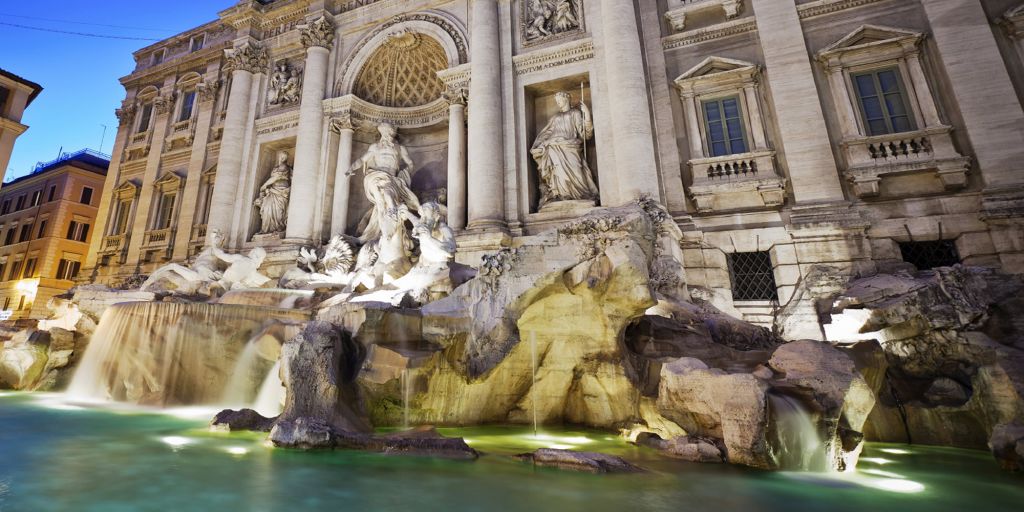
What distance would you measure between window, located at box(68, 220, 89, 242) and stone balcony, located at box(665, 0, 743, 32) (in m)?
32.6

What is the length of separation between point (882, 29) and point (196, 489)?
44.6 ft

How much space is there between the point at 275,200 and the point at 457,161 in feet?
22.3

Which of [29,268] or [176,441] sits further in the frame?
[29,268]

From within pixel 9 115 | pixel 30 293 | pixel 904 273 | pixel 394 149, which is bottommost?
pixel 904 273

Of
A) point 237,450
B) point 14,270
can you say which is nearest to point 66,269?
point 14,270

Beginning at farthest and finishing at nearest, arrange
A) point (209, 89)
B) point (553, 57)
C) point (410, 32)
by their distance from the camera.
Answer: point (209, 89)
point (410, 32)
point (553, 57)

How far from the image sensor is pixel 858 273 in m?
8.57

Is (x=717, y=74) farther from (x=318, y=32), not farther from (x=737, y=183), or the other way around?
(x=318, y=32)

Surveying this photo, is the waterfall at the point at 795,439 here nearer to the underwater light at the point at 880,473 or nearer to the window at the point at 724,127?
the underwater light at the point at 880,473

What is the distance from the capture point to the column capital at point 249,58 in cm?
1631

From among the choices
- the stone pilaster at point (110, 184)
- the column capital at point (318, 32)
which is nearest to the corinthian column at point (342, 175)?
the column capital at point (318, 32)

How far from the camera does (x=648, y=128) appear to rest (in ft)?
34.4

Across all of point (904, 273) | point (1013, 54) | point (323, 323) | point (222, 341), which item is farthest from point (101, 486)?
point (1013, 54)

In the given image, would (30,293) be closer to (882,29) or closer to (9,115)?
(9,115)
